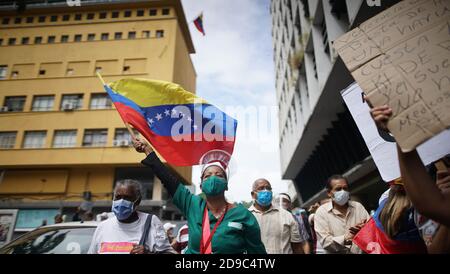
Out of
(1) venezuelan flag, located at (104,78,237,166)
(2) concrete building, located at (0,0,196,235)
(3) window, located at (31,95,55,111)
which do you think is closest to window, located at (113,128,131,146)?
(2) concrete building, located at (0,0,196,235)

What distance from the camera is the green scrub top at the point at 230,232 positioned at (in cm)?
215

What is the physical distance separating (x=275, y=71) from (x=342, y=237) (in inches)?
997

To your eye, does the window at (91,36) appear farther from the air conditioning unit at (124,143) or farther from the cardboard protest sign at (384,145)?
the cardboard protest sign at (384,145)

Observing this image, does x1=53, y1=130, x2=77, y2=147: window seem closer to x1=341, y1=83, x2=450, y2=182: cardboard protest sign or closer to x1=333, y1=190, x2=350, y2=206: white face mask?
x1=333, y1=190, x2=350, y2=206: white face mask

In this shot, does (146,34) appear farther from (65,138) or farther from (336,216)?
(336,216)

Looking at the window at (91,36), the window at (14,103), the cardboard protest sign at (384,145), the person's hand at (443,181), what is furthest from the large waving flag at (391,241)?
the window at (91,36)

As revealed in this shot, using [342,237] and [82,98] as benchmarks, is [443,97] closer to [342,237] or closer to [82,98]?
[342,237]

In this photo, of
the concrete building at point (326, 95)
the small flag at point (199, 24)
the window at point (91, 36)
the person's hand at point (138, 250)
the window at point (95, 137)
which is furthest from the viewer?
the window at point (91, 36)

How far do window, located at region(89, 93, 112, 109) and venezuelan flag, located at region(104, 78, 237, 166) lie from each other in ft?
65.3

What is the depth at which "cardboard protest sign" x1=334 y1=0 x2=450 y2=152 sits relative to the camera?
124 centimetres

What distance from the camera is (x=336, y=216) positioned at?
3.46 meters

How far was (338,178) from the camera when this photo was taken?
3.62m

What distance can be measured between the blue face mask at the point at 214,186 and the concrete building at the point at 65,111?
1888 centimetres
